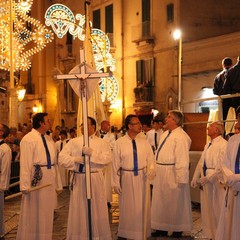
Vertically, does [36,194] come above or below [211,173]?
below

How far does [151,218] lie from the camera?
10.5 metres

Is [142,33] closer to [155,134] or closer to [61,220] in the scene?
[155,134]

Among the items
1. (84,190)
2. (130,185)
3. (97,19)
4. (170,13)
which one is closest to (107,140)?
(130,185)

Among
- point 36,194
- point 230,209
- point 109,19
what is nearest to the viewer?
point 230,209

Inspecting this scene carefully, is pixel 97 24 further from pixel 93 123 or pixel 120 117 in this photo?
pixel 93 123

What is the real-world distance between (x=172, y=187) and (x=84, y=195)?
6.06 ft

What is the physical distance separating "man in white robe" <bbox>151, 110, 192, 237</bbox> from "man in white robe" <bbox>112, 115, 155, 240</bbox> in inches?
21.5

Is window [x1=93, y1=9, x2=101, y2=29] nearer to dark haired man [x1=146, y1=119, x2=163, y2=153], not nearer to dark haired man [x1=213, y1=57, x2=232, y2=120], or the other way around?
dark haired man [x1=146, y1=119, x2=163, y2=153]

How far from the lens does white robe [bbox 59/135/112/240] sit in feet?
29.6

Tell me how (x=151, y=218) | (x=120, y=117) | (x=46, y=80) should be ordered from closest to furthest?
(x=151, y=218), (x=120, y=117), (x=46, y=80)

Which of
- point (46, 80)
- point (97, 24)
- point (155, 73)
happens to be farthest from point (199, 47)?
point (46, 80)

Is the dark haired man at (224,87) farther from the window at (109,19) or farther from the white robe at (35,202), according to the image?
the window at (109,19)

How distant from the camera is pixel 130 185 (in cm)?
963

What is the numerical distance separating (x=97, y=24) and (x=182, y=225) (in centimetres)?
2903
